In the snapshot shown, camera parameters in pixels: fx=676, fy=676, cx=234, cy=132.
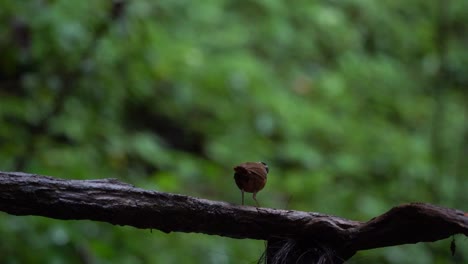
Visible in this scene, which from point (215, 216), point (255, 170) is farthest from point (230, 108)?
point (215, 216)

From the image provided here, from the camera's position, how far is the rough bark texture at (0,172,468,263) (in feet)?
3.68

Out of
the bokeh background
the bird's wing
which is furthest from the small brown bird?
the bokeh background

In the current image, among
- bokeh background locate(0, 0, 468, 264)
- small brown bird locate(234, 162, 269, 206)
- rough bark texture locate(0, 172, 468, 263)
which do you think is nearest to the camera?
rough bark texture locate(0, 172, 468, 263)

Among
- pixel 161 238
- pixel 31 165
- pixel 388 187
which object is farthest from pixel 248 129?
pixel 31 165

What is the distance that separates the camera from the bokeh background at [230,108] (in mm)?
3010

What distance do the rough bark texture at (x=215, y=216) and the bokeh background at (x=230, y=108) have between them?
100 cm

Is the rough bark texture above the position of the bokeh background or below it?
below

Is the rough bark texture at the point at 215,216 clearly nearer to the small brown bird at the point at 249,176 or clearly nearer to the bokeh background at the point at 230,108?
the small brown bird at the point at 249,176

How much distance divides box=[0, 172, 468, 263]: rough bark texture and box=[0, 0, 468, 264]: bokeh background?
1005 mm

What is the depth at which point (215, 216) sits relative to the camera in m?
1.20

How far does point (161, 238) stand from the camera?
3.17 meters

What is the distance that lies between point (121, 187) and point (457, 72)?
476 cm

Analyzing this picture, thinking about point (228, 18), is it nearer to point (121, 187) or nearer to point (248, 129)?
point (248, 129)

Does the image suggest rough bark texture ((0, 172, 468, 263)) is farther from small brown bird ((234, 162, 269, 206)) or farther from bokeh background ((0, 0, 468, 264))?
bokeh background ((0, 0, 468, 264))
